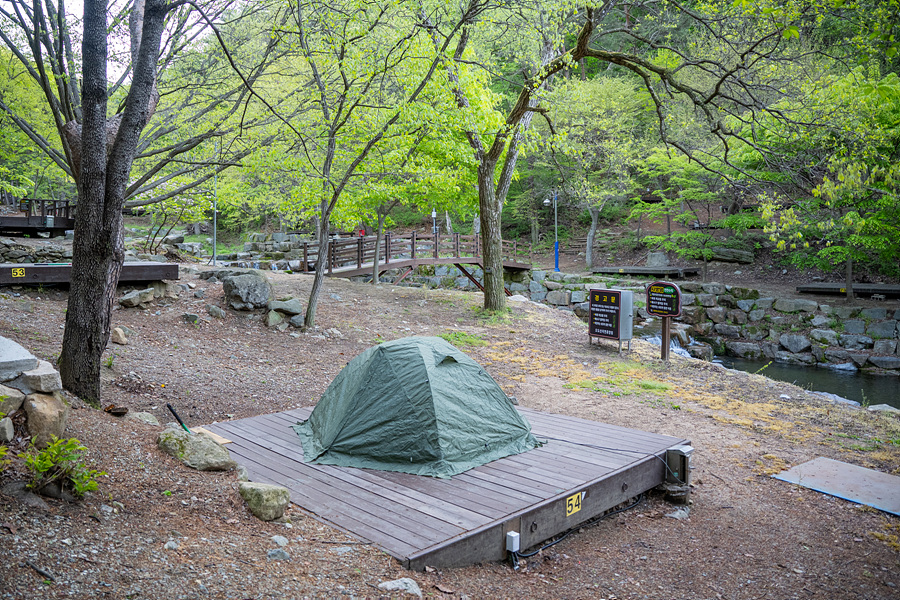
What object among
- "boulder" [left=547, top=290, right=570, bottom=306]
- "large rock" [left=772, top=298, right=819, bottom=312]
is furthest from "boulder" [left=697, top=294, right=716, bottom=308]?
"boulder" [left=547, top=290, right=570, bottom=306]

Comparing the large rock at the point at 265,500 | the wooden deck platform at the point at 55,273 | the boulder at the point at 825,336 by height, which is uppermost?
the wooden deck platform at the point at 55,273

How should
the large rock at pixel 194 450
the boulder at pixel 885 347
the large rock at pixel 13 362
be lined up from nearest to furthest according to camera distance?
1. the large rock at pixel 13 362
2. the large rock at pixel 194 450
3. the boulder at pixel 885 347

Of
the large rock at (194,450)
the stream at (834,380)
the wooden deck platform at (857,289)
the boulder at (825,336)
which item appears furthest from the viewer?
the wooden deck platform at (857,289)

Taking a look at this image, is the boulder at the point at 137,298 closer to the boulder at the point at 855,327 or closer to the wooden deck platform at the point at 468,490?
the wooden deck platform at the point at 468,490

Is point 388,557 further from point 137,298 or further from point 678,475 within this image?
point 137,298

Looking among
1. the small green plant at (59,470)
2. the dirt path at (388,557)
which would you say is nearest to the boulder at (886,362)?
the dirt path at (388,557)

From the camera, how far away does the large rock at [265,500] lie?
3.83 m

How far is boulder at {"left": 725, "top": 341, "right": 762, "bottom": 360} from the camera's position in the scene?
57.7 ft

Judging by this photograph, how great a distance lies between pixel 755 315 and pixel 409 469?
17.8m

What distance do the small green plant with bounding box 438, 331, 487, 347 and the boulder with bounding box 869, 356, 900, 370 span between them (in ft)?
37.5

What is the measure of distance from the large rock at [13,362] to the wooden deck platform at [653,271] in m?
22.9

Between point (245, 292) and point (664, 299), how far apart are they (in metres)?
7.93

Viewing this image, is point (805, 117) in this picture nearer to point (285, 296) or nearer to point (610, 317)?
point (610, 317)

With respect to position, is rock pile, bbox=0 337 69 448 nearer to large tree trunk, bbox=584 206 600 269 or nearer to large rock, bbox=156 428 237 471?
large rock, bbox=156 428 237 471
